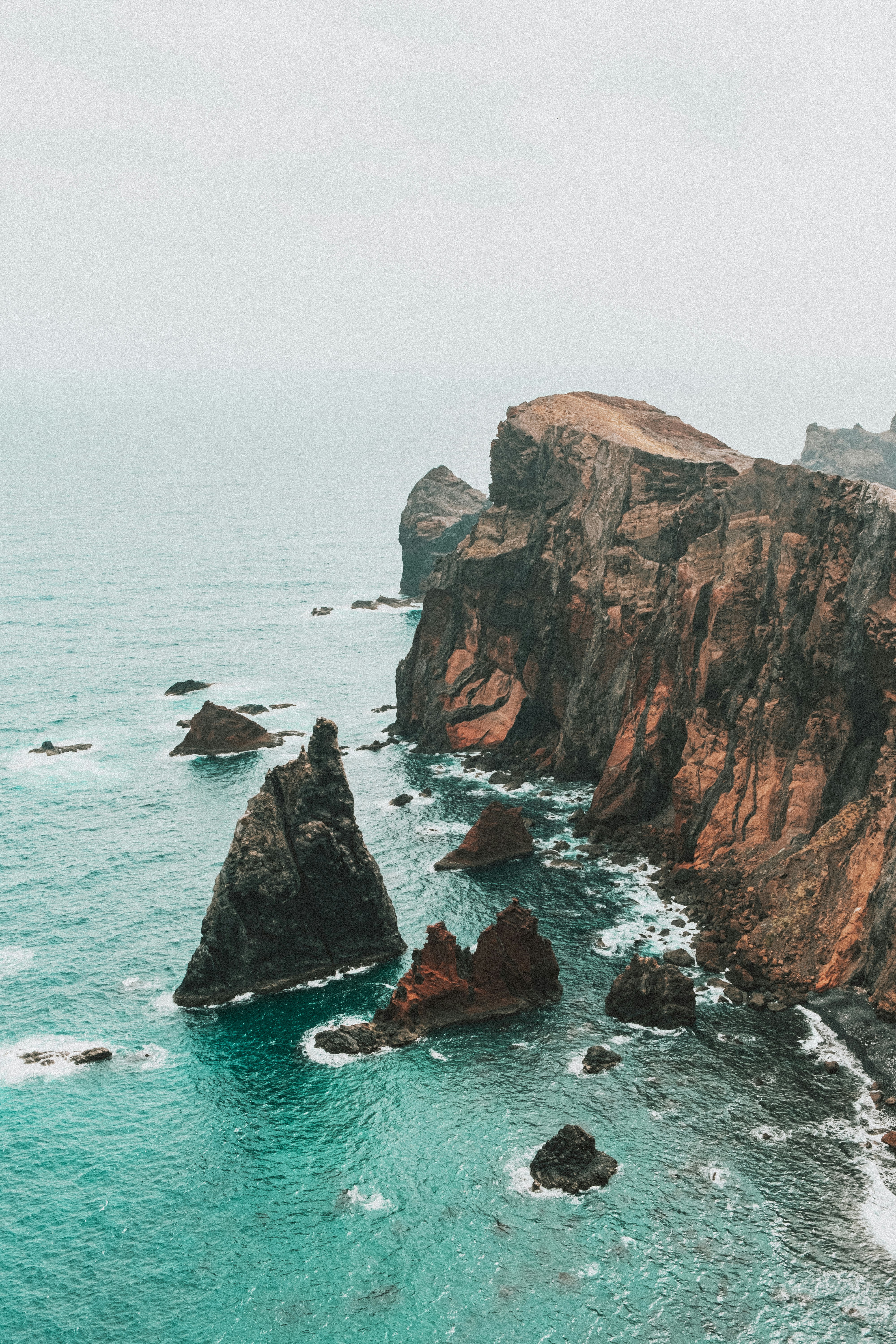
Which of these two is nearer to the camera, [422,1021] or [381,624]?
[422,1021]

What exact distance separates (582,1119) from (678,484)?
67.7 metres

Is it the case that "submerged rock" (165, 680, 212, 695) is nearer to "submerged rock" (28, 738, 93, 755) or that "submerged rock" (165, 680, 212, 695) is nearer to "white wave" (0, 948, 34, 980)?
"submerged rock" (28, 738, 93, 755)

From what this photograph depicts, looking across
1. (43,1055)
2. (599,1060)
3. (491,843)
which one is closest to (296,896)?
(43,1055)

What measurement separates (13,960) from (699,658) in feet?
183

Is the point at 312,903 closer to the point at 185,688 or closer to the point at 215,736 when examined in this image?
the point at 215,736

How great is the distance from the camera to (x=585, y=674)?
366 ft

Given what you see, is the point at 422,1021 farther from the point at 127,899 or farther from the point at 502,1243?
the point at 127,899

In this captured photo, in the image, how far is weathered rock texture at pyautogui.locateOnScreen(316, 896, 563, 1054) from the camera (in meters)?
73.3

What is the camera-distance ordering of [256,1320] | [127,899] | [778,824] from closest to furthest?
[256,1320], [778,824], [127,899]

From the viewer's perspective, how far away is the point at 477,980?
74250 millimetres

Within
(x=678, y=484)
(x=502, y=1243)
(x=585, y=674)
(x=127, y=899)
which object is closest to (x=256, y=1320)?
(x=502, y=1243)

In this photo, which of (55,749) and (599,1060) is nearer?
(599,1060)

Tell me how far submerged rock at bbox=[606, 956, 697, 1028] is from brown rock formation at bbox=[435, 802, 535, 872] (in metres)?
23.9

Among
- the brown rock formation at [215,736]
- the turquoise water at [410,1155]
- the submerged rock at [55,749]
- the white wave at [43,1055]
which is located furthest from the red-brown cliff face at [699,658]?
the white wave at [43,1055]
